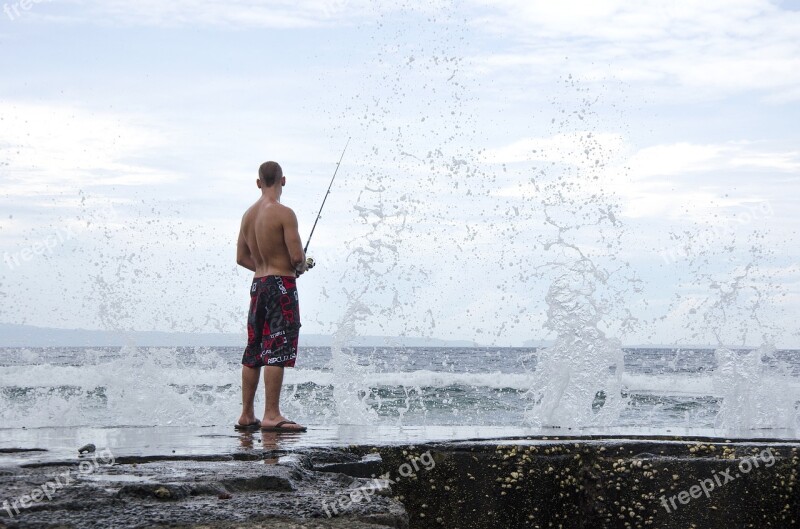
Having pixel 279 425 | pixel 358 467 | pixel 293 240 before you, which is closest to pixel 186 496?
pixel 358 467

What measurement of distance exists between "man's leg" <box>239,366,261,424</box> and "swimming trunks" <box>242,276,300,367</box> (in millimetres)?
59

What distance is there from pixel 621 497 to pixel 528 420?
3.99 metres

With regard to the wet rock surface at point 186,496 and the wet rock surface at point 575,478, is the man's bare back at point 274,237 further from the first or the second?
the wet rock surface at point 186,496

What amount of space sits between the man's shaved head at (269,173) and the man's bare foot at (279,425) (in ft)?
4.87

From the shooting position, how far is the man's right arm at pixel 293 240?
5.41 m

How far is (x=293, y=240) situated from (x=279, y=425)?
1133mm

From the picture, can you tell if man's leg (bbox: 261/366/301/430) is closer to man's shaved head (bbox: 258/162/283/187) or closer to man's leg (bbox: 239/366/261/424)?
man's leg (bbox: 239/366/261/424)

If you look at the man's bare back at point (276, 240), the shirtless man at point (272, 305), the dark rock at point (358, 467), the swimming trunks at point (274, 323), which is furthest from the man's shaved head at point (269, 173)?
the dark rock at point (358, 467)

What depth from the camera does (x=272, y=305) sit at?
5441 millimetres

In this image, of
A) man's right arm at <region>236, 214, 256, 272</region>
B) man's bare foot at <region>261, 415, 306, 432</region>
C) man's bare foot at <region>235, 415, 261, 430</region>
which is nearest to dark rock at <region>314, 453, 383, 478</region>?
man's bare foot at <region>261, 415, 306, 432</region>

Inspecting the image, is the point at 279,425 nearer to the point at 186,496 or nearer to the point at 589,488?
the point at 589,488

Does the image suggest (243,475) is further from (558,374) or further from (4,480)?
(558,374)

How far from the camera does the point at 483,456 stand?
161 inches

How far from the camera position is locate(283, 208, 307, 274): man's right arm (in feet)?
17.8
